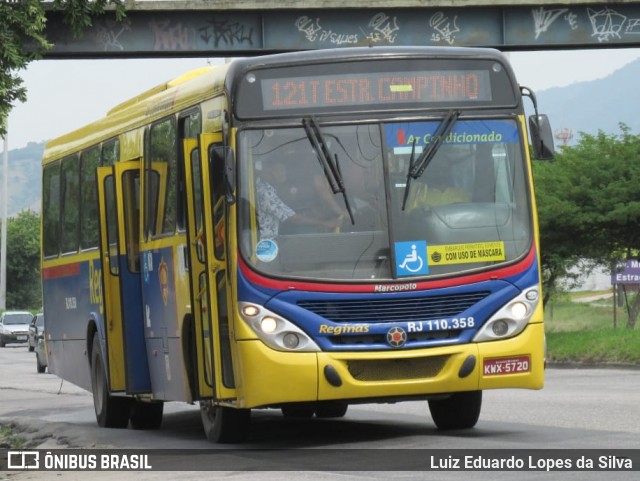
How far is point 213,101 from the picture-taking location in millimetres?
13961

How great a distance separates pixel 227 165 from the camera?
Answer: 13.0 meters

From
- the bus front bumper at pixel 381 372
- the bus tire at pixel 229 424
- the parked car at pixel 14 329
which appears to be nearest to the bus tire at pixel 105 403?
the bus tire at pixel 229 424

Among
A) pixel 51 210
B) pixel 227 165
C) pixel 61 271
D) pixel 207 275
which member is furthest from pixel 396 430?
pixel 51 210

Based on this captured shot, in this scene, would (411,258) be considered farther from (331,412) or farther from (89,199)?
(89,199)

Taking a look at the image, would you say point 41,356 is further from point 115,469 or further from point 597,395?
point 115,469

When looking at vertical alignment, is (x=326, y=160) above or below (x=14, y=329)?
below

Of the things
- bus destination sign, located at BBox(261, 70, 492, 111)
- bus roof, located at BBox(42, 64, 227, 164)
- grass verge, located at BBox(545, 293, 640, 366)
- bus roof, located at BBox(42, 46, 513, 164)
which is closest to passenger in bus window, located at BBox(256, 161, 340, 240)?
bus destination sign, located at BBox(261, 70, 492, 111)

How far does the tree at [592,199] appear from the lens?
3603cm

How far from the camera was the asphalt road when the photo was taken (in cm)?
1192

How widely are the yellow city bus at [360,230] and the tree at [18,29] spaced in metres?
4.10

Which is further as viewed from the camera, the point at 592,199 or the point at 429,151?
the point at 592,199

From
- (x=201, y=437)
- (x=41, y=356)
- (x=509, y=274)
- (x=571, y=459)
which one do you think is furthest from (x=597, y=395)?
(x=41, y=356)

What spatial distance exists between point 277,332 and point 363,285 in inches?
30.7

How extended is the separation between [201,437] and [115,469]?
3.33 meters
